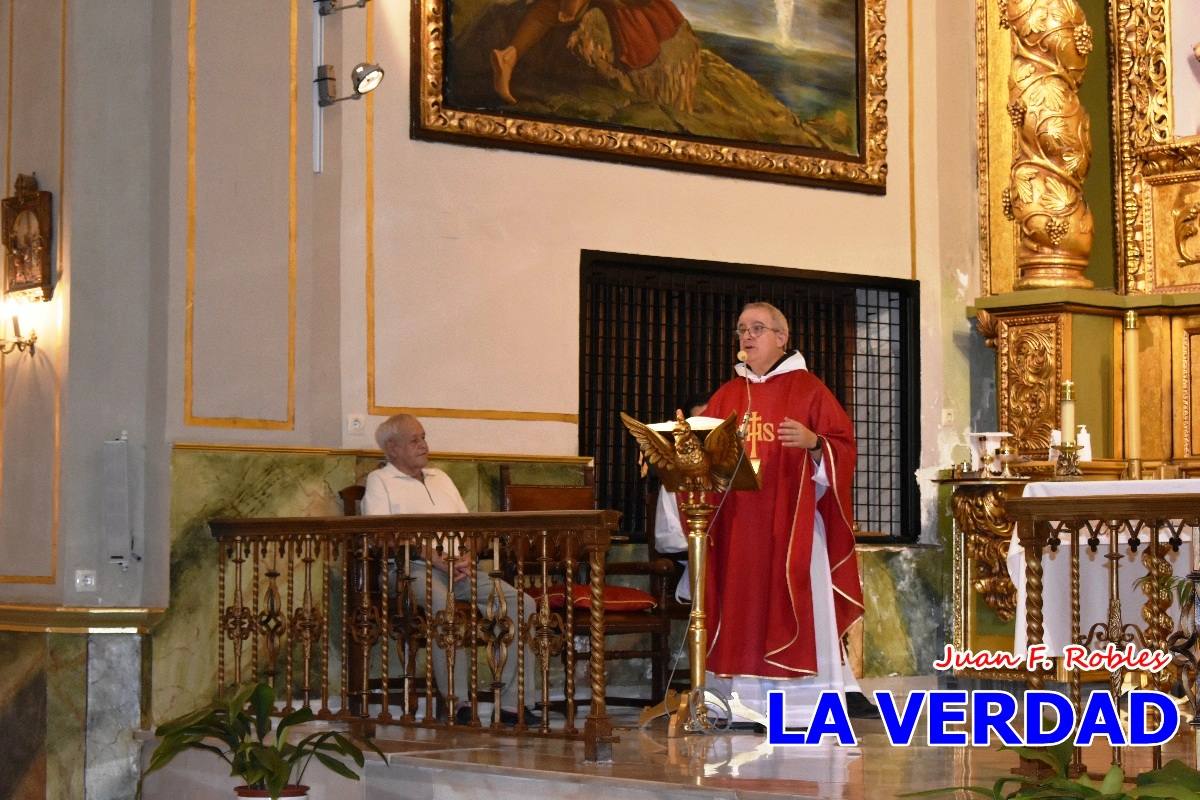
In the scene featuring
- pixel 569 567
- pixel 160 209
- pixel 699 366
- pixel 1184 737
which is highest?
pixel 160 209

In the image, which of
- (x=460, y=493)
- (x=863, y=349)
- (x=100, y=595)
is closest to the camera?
(x=100, y=595)

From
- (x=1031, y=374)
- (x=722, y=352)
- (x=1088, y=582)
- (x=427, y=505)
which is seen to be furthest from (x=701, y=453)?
(x=1031, y=374)

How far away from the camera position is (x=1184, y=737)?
763 cm

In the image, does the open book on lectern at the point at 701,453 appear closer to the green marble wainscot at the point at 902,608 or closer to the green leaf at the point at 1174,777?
the green leaf at the point at 1174,777

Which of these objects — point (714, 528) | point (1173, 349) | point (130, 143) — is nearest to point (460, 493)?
point (714, 528)

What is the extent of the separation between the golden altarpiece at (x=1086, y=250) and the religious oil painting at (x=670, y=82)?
828mm

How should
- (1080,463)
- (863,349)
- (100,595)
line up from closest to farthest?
(100,595)
(1080,463)
(863,349)

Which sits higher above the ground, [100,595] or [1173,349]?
[1173,349]

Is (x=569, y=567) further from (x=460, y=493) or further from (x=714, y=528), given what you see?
(x=460, y=493)

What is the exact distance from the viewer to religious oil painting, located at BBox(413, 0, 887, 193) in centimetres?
966

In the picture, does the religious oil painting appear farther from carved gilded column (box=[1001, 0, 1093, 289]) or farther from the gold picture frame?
the gold picture frame

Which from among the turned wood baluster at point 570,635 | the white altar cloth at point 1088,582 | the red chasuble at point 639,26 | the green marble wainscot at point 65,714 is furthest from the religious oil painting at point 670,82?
the turned wood baluster at point 570,635

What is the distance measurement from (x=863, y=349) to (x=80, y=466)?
470 centimetres

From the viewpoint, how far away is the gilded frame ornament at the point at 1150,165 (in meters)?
10.7
